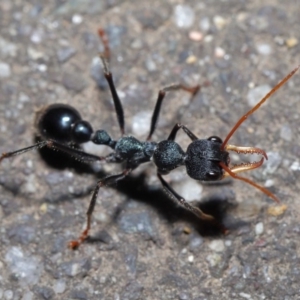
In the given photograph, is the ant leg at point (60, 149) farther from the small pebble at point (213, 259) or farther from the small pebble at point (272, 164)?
the small pebble at point (272, 164)

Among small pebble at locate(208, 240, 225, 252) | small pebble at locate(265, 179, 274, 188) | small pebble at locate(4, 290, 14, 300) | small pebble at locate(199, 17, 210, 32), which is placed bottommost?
small pebble at locate(4, 290, 14, 300)

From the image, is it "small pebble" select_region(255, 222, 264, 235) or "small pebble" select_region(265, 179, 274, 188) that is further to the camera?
"small pebble" select_region(265, 179, 274, 188)

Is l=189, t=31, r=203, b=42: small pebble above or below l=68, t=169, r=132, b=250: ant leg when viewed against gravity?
above

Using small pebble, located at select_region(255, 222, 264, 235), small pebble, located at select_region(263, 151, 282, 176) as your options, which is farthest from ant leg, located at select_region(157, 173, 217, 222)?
small pebble, located at select_region(263, 151, 282, 176)

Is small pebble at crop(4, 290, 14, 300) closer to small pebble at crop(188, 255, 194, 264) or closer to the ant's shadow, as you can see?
the ant's shadow

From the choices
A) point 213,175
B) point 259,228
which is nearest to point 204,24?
point 213,175

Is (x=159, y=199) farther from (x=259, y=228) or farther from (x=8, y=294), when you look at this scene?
(x=8, y=294)

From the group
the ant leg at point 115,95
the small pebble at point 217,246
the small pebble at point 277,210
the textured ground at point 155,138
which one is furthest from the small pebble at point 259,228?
the ant leg at point 115,95
